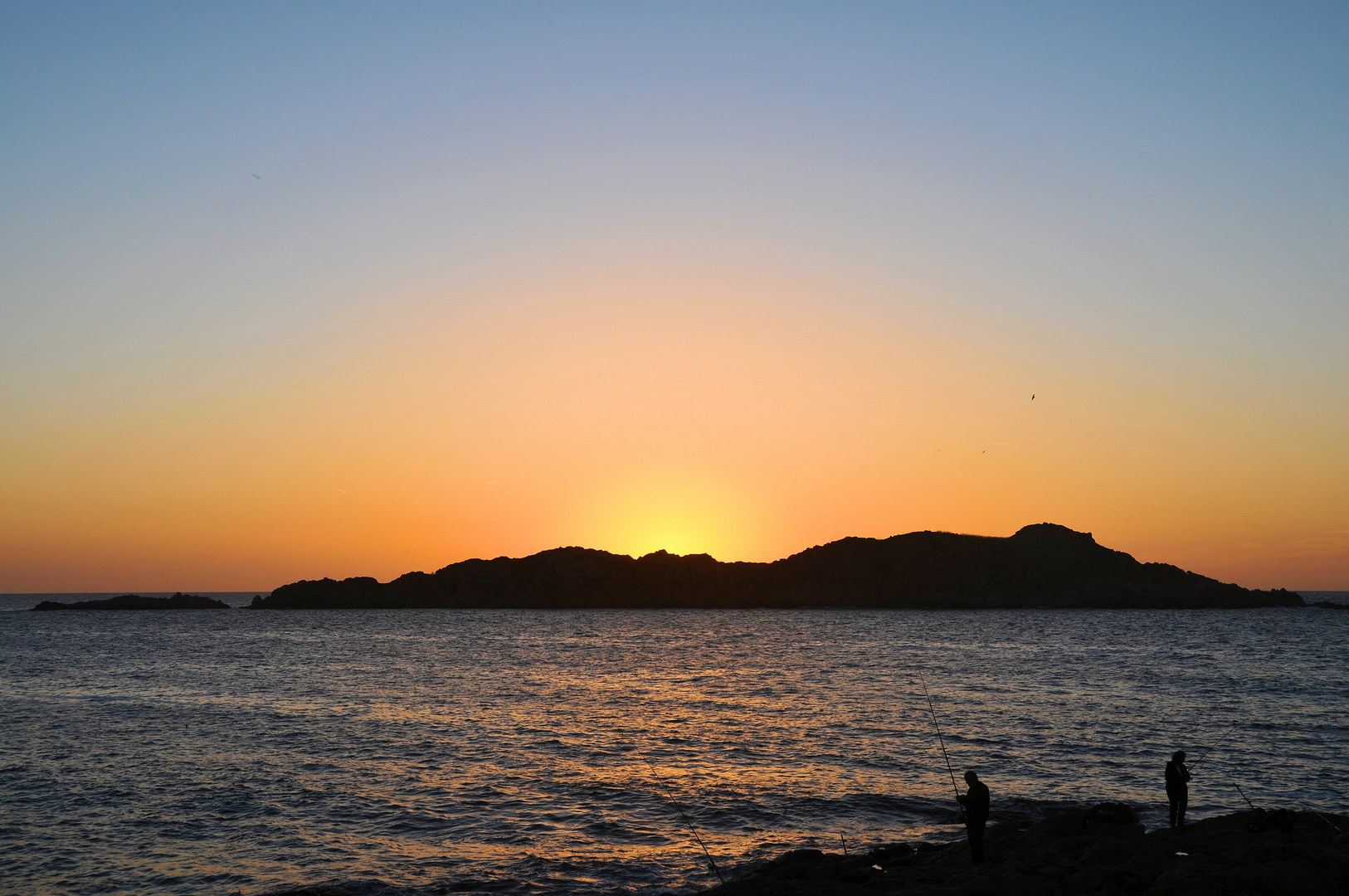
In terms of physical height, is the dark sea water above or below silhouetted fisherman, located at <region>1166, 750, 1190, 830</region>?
below

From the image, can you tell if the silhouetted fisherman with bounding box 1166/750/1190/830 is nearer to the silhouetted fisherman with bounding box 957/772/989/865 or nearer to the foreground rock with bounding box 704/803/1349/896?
the foreground rock with bounding box 704/803/1349/896

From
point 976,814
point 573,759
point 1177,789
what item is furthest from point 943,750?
point 976,814

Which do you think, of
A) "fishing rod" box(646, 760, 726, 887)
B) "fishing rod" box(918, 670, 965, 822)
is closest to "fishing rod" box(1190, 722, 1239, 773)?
"fishing rod" box(918, 670, 965, 822)

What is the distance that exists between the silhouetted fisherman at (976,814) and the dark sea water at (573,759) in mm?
3860

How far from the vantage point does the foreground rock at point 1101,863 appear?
13.3 m

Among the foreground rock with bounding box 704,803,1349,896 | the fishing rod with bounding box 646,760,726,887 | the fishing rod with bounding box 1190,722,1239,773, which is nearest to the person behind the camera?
the foreground rock with bounding box 704,803,1349,896

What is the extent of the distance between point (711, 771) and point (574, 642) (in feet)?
217

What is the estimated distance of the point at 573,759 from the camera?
93.6ft

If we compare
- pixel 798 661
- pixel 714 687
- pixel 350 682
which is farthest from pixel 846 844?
pixel 798 661

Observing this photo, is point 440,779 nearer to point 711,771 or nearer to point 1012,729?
point 711,771

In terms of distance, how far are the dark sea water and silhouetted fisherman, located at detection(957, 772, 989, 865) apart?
3.86 meters

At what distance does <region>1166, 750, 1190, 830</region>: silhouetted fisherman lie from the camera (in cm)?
1762

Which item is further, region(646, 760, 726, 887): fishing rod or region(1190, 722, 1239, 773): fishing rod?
region(1190, 722, 1239, 773): fishing rod

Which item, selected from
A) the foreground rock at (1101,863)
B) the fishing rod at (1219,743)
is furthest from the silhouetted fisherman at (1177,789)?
the fishing rod at (1219,743)
